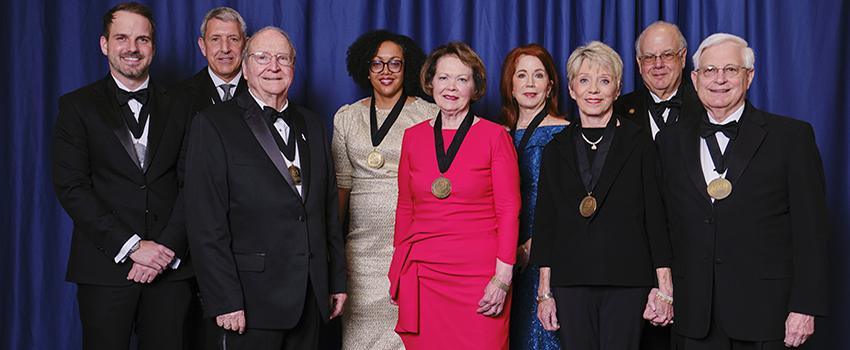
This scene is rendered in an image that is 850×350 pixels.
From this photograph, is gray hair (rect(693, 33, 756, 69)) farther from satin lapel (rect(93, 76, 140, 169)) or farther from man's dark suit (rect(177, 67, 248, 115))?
satin lapel (rect(93, 76, 140, 169))

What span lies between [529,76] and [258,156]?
1293mm

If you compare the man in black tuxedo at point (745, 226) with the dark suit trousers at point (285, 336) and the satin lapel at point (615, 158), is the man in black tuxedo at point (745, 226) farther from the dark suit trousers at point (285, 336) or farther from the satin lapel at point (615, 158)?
the dark suit trousers at point (285, 336)

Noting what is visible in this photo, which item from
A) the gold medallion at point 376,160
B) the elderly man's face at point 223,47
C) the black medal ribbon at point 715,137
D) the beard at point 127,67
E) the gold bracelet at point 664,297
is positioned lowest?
the gold bracelet at point 664,297

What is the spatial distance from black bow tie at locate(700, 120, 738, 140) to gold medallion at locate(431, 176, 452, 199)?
2.77 feet

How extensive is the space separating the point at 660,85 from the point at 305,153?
167 centimetres

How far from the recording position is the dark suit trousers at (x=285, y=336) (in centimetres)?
283

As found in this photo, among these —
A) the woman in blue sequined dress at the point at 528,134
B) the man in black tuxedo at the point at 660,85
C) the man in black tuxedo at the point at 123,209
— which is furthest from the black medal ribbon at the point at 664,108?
the man in black tuxedo at the point at 123,209

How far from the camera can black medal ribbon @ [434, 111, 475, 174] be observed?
9.91 feet

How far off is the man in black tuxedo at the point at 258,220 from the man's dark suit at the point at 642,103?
1.50 m

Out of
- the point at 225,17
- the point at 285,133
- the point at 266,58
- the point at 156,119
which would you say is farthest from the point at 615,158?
the point at 225,17

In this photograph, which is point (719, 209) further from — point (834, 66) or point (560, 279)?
point (834, 66)

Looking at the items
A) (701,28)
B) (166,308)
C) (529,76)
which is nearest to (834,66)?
(701,28)

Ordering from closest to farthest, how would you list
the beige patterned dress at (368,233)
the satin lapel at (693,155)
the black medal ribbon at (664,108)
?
the satin lapel at (693,155) → the beige patterned dress at (368,233) → the black medal ribbon at (664,108)

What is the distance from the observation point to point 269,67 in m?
2.95
